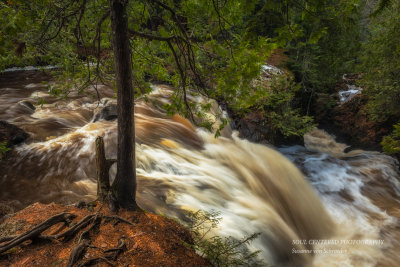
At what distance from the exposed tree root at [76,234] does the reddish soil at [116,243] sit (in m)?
0.05

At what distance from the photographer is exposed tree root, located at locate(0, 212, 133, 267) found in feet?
8.71

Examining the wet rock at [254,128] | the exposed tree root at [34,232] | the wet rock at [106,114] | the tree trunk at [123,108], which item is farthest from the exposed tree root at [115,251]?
the wet rock at [254,128]

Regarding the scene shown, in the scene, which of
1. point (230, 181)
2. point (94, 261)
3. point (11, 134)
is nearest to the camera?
point (94, 261)

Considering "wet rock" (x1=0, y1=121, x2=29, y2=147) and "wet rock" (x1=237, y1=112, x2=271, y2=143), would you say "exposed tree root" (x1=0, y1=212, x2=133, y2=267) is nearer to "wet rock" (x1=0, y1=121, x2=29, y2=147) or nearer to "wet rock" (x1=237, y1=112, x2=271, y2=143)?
"wet rock" (x1=0, y1=121, x2=29, y2=147)

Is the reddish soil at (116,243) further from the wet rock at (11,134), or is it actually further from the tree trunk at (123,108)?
the wet rock at (11,134)

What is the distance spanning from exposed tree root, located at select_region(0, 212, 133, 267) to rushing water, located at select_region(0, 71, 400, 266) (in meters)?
1.37

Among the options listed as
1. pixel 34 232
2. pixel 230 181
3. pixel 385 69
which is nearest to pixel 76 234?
pixel 34 232

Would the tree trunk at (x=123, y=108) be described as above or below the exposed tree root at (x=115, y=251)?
above

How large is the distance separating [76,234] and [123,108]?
5.84 feet

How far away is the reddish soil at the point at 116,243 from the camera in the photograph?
2.72m

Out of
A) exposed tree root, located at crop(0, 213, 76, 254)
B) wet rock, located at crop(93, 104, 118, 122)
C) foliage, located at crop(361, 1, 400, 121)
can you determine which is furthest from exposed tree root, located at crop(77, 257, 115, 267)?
foliage, located at crop(361, 1, 400, 121)

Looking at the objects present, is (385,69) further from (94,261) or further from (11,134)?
(11,134)

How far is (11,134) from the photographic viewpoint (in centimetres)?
692

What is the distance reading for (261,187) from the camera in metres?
7.68
